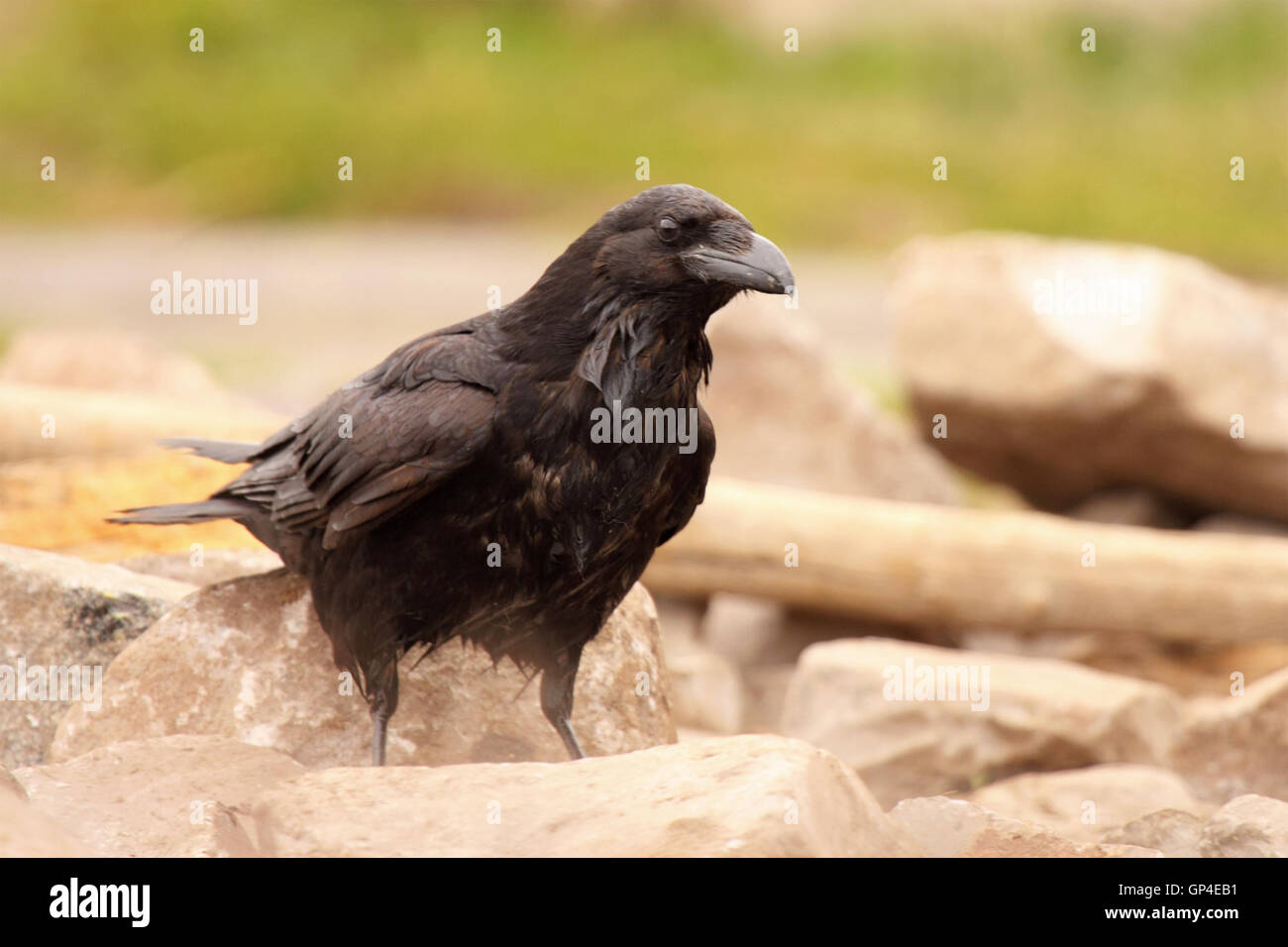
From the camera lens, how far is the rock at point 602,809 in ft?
9.12

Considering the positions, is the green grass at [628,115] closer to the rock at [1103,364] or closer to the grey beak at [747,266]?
the rock at [1103,364]

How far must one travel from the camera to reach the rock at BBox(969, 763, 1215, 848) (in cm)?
461

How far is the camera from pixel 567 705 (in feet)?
13.5

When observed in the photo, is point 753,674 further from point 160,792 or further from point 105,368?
point 105,368

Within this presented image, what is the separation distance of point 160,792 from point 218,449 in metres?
1.43

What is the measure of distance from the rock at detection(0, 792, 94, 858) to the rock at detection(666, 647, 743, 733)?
310 centimetres

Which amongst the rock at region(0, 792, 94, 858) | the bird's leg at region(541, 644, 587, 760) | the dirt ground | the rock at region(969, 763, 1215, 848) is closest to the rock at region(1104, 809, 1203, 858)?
the rock at region(969, 763, 1215, 848)

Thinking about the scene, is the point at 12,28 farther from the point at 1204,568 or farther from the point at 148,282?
the point at 1204,568

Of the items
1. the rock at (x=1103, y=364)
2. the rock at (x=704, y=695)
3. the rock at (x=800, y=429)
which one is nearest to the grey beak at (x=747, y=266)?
the rock at (x=704, y=695)

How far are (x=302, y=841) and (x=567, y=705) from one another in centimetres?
125

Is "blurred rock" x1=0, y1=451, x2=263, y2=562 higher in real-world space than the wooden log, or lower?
higher

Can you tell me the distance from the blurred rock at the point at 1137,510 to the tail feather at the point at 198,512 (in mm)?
4403

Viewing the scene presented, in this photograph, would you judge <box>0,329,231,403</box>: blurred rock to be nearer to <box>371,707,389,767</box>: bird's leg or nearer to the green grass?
<box>371,707,389,767</box>: bird's leg

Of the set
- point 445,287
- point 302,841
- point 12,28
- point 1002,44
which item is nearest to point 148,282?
point 445,287
